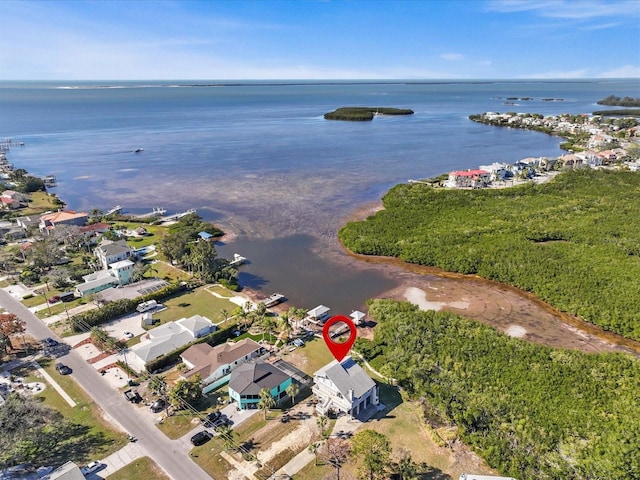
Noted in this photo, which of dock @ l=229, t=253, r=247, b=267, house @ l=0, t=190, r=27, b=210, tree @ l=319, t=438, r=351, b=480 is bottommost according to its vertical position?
tree @ l=319, t=438, r=351, b=480

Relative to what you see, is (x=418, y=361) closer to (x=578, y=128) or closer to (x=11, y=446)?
(x=11, y=446)

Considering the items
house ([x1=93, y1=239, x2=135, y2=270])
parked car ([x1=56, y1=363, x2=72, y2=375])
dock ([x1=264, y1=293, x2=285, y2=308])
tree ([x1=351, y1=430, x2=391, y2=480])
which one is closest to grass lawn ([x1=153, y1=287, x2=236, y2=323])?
dock ([x1=264, y1=293, x2=285, y2=308])

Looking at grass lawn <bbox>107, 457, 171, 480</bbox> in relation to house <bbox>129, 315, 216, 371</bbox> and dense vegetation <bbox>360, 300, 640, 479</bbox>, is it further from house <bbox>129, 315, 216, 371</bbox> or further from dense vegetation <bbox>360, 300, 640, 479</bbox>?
dense vegetation <bbox>360, 300, 640, 479</bbox>

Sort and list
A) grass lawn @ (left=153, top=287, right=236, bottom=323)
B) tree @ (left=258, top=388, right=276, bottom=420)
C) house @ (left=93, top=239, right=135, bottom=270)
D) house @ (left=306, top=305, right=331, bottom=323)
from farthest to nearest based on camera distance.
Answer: house @ (left=93, top=239, right=135, bottom=270)
grass lawn @ (left=153, top=287, right=236, bottom=323)
house @ (left=306, top=305, right=331, bottom=323)
tree @ (left=258, top=388, right=276, bottom=420)

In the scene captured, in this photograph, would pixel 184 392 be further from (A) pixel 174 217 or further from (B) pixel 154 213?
(B) pixel 154 213

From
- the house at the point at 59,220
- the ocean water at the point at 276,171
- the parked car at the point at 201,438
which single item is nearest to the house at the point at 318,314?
the ocean water at the point at 276,171

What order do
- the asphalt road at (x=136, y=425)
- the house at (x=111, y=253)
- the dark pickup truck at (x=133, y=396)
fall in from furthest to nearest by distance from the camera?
the house at (x=111, y=253), the dark pickup truck at (x=133, y=396), the asphalt road at (x=136, y=425)

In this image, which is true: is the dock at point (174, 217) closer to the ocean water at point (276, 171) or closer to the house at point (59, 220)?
the ocean water at point (276, 171)

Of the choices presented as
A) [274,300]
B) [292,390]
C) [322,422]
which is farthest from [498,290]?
[322,422]
